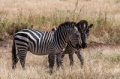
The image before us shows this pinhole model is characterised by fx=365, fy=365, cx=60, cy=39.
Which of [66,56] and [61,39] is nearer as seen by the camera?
[61,39]

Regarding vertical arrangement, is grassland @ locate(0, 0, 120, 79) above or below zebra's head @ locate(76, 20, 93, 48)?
below

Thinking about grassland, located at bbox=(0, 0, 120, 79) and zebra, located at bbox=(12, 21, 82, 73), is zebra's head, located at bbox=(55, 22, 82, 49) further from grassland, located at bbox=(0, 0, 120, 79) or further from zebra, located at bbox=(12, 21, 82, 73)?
grassland, located at bbox=(0, 0, 120, 79)

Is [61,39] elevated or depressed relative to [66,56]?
elevated

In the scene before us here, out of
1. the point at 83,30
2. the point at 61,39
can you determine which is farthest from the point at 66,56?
the point at 83,30

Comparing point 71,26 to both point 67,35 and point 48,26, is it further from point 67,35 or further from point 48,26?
point 48,26

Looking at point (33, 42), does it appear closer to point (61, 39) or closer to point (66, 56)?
point (61, 39)

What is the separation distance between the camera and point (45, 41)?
9578 millimetres

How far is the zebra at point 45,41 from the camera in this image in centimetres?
944

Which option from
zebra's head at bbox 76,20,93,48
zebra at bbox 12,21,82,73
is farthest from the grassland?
zebra's head at bbox 76,20,93,48

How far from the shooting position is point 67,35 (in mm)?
9664

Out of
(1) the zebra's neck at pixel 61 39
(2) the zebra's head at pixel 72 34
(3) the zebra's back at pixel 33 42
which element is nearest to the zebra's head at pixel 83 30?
(2) the zebra's head at pixel 72 34

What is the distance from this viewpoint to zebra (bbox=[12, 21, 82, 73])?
9438mm

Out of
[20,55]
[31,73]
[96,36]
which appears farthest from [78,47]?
[96,36]

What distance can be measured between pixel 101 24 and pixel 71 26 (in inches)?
261
